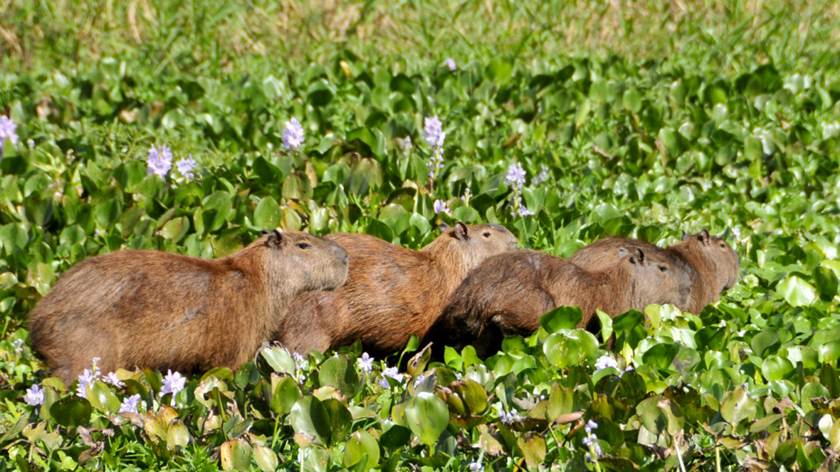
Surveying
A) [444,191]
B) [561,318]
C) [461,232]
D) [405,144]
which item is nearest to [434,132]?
[444,191]

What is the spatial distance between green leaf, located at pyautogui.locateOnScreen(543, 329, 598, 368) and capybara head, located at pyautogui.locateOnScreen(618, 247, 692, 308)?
70 cm

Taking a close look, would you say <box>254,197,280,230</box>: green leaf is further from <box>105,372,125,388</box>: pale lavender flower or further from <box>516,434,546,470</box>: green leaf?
<box>516,434,546,470</box>: green leaf

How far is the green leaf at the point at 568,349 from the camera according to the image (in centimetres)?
486

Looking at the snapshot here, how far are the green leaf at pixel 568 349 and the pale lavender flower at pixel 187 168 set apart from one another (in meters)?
2.32

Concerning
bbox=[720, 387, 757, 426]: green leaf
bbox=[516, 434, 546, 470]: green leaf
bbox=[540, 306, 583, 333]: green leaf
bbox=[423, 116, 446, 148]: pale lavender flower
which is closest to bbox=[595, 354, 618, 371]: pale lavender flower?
bbox=[540, 306, 583, 333]: green leaf

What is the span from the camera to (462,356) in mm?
5043

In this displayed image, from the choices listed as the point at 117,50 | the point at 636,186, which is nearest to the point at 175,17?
the point at 117,50

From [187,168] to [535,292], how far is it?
6.77ft

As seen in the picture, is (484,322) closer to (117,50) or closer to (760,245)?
(760,245)

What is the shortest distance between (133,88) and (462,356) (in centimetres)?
406

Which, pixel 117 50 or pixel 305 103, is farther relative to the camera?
pixel 117 50

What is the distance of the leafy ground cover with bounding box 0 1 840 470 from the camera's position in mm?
4168

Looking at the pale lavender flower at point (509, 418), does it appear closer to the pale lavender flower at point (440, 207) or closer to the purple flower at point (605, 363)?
the purple flower at point (605, 363)

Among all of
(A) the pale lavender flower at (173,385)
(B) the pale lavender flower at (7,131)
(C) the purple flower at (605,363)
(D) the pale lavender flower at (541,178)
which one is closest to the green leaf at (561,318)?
(C) the purple flower at (605,363)
